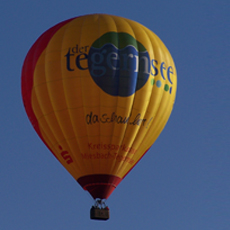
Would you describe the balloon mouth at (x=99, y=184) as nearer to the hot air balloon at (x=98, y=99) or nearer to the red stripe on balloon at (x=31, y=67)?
the hot air balloon at (x=98, y=99)

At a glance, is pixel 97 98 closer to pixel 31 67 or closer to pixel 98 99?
pixel 98 99

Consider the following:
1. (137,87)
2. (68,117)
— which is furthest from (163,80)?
(68,117)

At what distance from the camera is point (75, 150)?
136ft

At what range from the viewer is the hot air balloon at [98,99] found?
4125 cm

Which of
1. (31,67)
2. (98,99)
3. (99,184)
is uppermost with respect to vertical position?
(31,67)

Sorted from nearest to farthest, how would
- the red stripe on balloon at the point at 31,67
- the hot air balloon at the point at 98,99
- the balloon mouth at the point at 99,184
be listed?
1. the hot air balloon at the point at 98,99
2. the balloon mouth at the point at 99,184
3. the red stripe on balloon at the point at 31,67

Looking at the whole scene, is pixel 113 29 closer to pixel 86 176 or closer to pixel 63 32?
pixel 63 32

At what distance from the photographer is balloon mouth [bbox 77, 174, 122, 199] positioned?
→ 41562 mm

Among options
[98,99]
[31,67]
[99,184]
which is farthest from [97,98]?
[99,184]

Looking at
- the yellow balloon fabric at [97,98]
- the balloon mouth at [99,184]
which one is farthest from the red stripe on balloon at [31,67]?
the balloon mouth at [99,184]

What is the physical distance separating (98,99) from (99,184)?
319 cm

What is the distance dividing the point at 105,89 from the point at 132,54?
1749 millimetres

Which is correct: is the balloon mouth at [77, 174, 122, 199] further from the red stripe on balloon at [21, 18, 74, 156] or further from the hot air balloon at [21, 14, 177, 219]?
the red stripe on balloon at [21, 18, 74, 156]

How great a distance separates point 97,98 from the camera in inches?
1622
